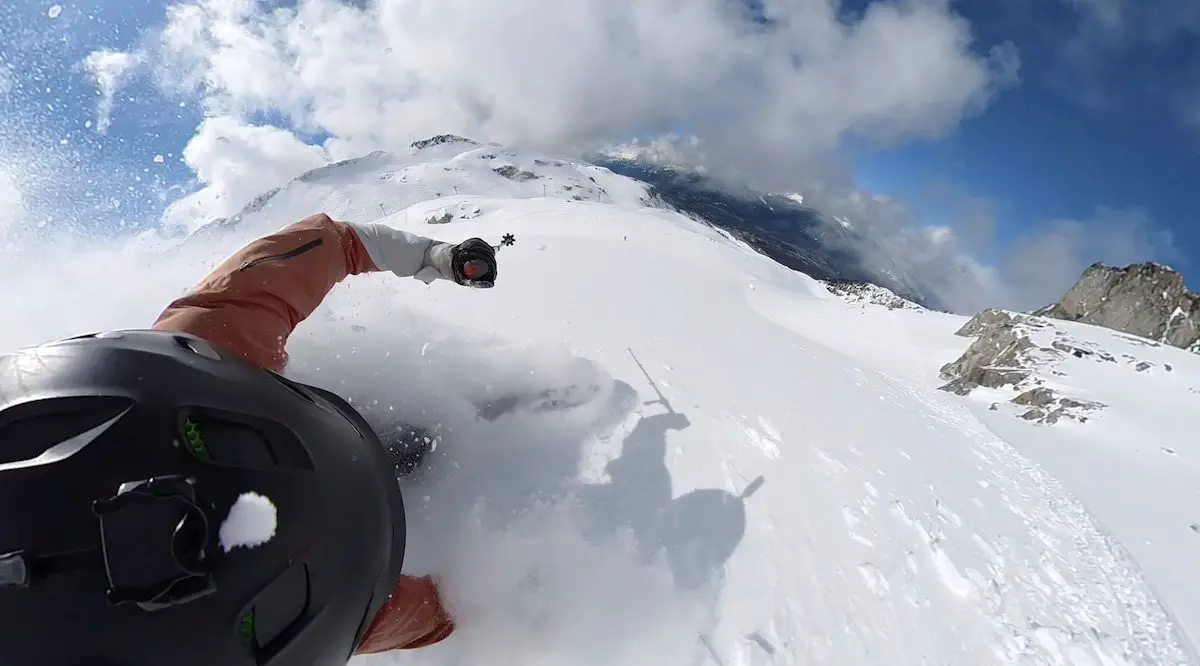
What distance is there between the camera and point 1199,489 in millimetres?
6199

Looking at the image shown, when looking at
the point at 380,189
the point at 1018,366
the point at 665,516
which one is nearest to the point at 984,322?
the point at 1018,366

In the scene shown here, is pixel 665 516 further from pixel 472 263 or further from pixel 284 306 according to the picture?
pixel 284 306

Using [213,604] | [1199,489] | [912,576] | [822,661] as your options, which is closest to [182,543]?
[213,604]

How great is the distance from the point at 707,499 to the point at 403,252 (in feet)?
8.70

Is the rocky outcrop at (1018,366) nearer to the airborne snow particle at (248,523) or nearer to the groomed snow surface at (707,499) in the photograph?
the groomed snow surface at (707,499)

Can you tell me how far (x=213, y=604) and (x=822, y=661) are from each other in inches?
96.8

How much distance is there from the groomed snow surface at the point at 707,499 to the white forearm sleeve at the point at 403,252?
791 millimetres

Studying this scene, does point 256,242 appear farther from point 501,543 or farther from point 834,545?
point 834,545

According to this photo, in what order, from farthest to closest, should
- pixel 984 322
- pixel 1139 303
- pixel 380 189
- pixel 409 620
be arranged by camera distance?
pixel 380 189, pixel 1139 303, pixel 984 322, pixel 409 620

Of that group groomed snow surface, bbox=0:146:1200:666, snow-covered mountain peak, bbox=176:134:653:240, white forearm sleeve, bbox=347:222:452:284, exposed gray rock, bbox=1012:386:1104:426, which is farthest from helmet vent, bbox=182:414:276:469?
snow-covered mountain peak, bbox=176:134:653:240

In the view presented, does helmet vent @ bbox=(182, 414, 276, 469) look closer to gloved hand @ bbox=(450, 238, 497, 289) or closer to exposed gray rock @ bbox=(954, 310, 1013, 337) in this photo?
gloved hand @ bbox=(450, 238, 497, 289)

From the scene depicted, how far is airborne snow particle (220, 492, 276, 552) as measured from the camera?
1.35 metres

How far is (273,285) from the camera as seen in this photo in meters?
2.81

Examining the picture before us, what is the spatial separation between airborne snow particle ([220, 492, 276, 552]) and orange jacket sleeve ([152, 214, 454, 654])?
0.85 meters
